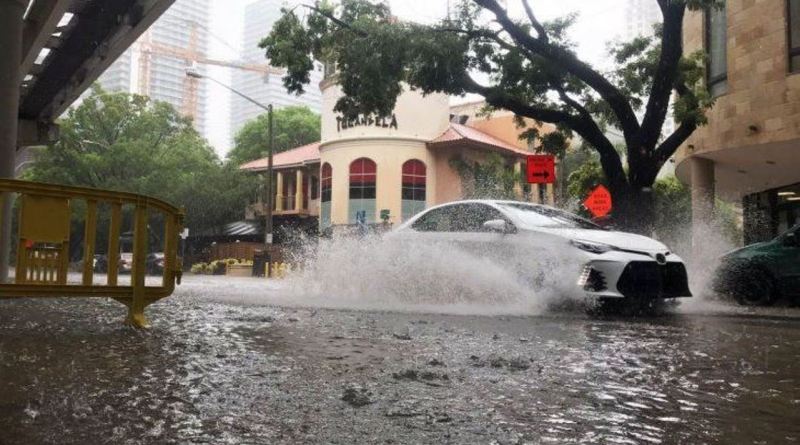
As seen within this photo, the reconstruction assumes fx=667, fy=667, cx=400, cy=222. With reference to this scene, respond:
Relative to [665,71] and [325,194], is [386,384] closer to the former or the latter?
[665,71]

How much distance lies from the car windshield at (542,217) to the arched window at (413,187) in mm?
26169

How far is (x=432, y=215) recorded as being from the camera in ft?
29.8

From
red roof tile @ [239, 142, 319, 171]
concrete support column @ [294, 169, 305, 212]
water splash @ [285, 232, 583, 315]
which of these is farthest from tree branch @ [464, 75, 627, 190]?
concrete support column @ [294, 169, 305, 212]

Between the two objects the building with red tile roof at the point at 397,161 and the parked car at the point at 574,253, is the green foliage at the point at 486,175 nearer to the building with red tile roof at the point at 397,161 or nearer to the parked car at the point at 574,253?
the building with red tile roof at the point at 397,161

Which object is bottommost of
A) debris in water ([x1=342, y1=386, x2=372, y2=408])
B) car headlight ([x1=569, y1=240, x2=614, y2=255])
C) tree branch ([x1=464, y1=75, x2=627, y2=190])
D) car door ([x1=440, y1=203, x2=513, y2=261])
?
debris in water ([x1=342, y1=386, x2=372, y2=408])

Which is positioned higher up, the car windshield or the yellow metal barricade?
the car windshield

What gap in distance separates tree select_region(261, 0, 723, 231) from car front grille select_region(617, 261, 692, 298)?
189 inches

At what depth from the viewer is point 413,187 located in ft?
116

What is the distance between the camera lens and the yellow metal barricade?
198 inches

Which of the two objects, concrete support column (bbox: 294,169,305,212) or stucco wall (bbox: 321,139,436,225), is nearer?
stucco wall (bbox: 321,139,436,225)

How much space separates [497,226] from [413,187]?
27.5 metres

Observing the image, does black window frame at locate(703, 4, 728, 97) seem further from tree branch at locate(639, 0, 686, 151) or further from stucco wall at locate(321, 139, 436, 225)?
stucco wall at locate(321, 139, 436, 225)

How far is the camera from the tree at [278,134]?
1940 inches

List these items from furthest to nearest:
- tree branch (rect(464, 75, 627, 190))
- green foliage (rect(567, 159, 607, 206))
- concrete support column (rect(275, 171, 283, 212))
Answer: concrete support column (rect(275, 171, 283, 212)) → green foliage (rect(567, 159, 607, 206)) → tree branch (rect(464, 75, 627, 190))
